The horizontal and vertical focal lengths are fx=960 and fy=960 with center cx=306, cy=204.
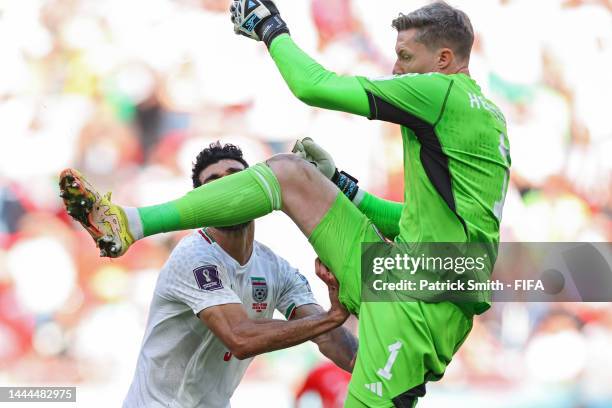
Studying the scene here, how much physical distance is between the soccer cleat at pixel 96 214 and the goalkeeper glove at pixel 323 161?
0.75 m

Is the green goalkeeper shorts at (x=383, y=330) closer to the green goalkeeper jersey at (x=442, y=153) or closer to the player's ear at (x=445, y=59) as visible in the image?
the green goalkeeper jersey at (x=442, y=153)

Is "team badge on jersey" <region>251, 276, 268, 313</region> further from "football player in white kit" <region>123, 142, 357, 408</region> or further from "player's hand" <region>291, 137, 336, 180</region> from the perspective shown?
"player's hand" <region>291, 137, 336, 180</region>

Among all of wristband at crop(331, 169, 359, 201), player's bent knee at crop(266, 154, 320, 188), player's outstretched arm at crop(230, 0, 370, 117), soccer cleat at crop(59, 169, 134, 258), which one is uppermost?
player's outstretched arm at crop(230, 0, 370, 117)

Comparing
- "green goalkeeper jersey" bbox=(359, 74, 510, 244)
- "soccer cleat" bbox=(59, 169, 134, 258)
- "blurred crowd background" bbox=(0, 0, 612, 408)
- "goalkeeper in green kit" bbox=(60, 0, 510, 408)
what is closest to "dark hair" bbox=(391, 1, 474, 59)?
"goalkeeper in green kit" bbox=(60, 0, 510, 408)

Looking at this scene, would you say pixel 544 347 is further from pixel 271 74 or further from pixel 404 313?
pixel 404 313

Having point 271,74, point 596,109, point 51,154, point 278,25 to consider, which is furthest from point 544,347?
point 278,25

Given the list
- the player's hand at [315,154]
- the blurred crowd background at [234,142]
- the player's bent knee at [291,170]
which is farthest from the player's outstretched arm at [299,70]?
the blurred crowd background at [234,142]

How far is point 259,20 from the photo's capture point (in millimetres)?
3375

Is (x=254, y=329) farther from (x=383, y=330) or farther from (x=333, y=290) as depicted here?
(x=383, y=330)

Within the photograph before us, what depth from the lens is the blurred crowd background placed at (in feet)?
22.2

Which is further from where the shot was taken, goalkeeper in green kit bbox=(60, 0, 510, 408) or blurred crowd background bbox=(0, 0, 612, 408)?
blurred crowd background bbox=(0, 0, 612, 408)

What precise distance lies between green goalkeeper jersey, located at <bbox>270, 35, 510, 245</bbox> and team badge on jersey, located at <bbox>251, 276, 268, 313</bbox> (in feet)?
3.44

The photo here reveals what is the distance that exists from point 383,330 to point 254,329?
702 mm

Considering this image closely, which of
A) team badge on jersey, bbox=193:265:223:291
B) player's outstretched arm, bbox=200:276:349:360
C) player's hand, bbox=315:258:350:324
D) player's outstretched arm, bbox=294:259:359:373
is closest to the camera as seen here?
player's hand, bbox=315:258:350:324
